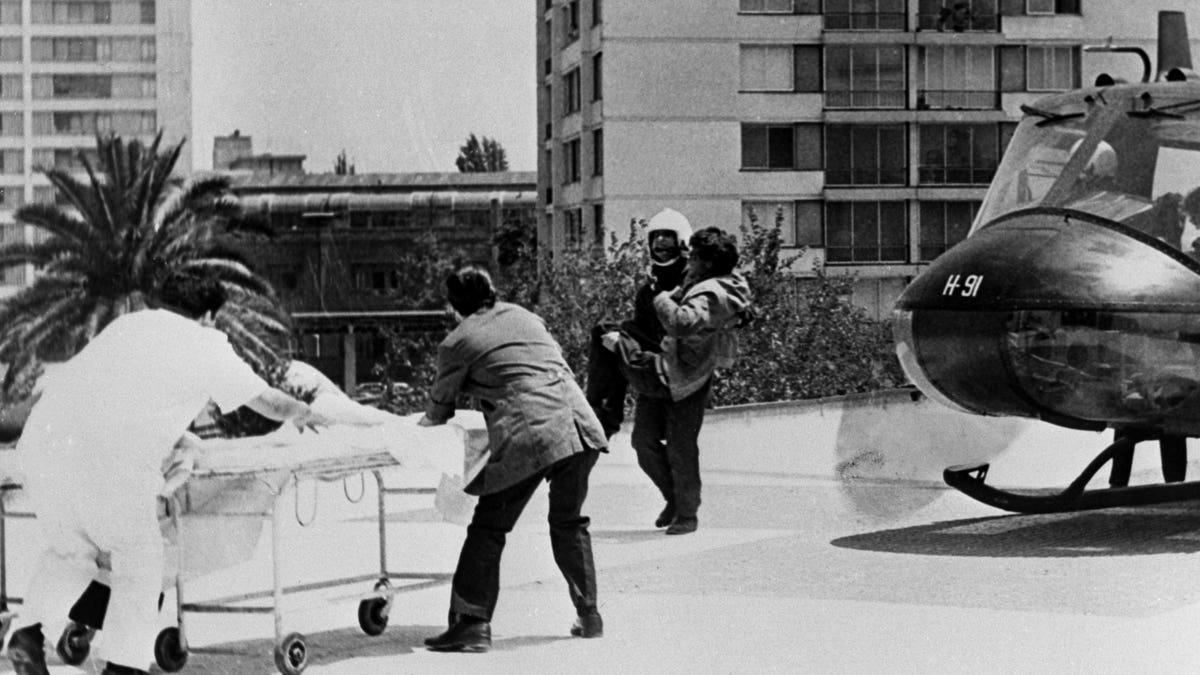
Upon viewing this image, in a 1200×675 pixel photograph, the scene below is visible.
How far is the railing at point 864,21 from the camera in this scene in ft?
204

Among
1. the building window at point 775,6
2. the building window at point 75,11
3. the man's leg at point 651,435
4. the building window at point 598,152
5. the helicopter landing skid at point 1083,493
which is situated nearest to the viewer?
the helicopter landing skid at point 1083,493

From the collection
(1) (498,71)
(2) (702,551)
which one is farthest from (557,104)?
(2) (702,551)

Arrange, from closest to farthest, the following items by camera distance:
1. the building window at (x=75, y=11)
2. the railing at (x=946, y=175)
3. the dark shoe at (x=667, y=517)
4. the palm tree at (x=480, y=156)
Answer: the dark shoe at (x=667, y=517) < the building window at (x=75, y=11) < the railing at (x=946, y=175) < the palm tree at (x=480, y=156)

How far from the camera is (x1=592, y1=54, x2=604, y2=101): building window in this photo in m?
59.7

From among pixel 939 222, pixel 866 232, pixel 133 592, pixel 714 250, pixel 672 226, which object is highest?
pixel 939 222

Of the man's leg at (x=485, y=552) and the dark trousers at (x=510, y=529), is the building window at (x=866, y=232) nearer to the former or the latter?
the dark trousers at (x=510, y=529)

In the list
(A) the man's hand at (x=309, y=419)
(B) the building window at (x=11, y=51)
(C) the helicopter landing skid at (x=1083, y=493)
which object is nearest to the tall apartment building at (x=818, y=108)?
(B) the building window at (x=11, y=51)

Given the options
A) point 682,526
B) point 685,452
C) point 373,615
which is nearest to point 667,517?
point 682,526

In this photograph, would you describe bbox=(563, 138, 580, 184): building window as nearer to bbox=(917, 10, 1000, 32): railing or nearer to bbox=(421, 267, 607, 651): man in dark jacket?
bbox=(917, 10, 1000, 32): railing

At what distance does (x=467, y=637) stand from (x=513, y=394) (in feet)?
3.12

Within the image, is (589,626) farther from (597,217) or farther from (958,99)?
(958,99)

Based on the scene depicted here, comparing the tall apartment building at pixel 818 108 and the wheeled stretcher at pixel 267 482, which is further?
the tall apartment building at pixel 818 108

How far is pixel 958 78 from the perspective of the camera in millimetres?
63562

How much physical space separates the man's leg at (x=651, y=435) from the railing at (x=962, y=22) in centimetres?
5314
